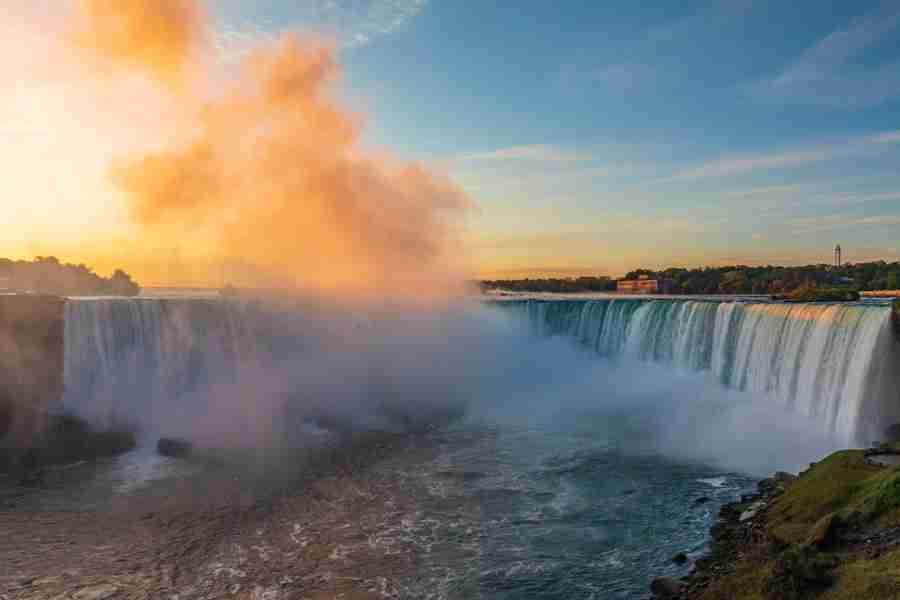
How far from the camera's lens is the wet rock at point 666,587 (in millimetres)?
12164

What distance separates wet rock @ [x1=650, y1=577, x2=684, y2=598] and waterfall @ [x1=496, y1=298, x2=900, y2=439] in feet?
37.7

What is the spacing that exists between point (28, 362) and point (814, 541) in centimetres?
2911

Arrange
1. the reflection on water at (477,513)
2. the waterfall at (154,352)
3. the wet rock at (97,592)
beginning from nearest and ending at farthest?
the wet rock at (97,592), the reflection on water at (477,513), the waterfall at (154,352)

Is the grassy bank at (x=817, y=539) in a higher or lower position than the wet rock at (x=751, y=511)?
higher

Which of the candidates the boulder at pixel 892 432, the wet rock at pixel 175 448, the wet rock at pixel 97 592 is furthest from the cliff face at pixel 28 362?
the boulder at pixel 892 432

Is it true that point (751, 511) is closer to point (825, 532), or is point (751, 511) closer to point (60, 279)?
point (825, 532)

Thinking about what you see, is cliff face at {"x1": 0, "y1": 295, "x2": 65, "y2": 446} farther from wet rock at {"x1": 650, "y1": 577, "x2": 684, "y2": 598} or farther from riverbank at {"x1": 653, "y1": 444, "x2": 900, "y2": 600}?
riverbank at {"x1": 653, "y1": 444, "x2": 900, "y2": 600}

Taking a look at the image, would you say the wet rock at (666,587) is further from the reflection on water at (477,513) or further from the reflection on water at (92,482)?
the reflection on water at (92,482)

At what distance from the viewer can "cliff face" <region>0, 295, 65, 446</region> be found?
26.8m

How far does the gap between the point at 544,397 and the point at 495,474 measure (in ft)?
53.4

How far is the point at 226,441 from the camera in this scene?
2650 centimetres

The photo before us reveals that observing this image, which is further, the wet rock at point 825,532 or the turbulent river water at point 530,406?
the turbulent river water at point 530,406

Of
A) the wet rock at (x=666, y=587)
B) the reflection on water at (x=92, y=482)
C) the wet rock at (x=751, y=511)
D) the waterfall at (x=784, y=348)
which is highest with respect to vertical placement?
the waterfall at (x=784, y=348)

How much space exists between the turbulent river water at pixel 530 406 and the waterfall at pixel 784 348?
0.08 metres
